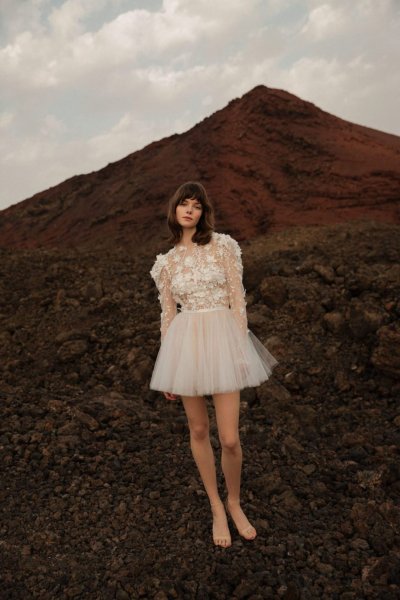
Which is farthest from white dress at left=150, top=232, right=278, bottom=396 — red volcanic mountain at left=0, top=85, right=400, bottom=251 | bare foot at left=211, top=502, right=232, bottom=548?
red volcanic mountain at left=0, top=85, right=400, bottom=251

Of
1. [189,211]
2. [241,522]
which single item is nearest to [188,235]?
[189,211]

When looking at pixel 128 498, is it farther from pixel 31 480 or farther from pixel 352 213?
pixel 352 213

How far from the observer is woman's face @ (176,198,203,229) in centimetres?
310

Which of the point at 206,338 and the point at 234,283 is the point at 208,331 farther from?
the point at 234,283

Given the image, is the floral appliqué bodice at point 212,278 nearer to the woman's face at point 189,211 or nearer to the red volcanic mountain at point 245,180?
the woman's face at point 189,211

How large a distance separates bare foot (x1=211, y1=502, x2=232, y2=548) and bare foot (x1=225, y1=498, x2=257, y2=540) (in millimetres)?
64

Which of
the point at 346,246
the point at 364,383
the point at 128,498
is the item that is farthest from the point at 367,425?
the point at 346,246

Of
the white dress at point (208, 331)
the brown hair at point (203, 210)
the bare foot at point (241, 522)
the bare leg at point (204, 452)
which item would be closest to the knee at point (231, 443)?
the bare leg at point (204, 452)

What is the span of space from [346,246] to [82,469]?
5.97 meters

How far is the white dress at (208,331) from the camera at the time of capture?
2975mm

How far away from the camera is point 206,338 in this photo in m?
3.06

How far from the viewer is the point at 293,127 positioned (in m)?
13.4

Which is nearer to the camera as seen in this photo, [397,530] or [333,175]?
[397,530]

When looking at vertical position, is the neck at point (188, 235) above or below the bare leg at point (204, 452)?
above
